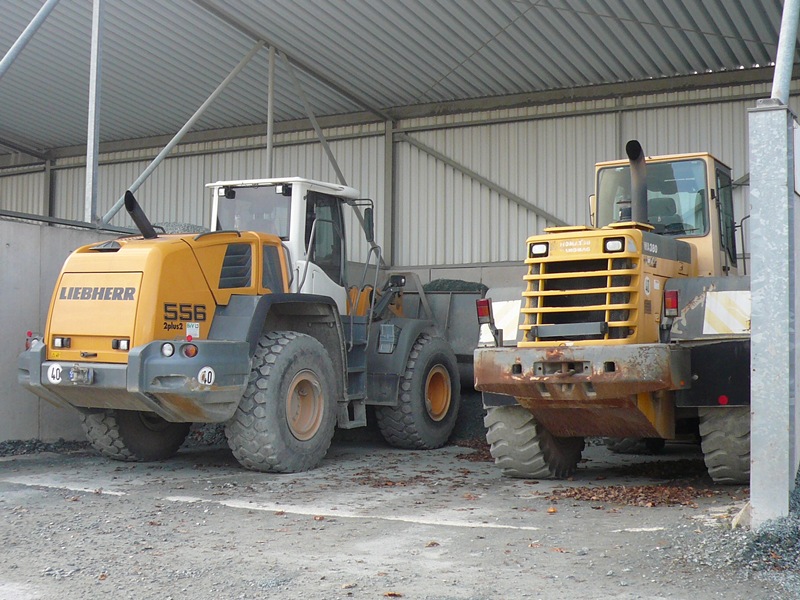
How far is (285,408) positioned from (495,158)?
10043mm

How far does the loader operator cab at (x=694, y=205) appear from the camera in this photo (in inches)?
350

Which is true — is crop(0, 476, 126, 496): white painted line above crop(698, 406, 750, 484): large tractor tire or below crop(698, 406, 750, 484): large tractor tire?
below

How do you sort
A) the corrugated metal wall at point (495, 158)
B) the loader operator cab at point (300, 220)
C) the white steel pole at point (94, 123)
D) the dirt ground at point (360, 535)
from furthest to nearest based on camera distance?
the corrugated metal wall at point (495, 158) < the white steel pole at point (94, 123) < the loader operator cab at point (300, 220) < the dirt ground at point (360, 535)

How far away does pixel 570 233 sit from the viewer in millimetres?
8078

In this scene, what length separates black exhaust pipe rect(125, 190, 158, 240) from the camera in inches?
356

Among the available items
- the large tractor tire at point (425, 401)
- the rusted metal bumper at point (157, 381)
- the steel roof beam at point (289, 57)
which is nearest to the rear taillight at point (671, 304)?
the rusted metal bumper at point (157, 381)

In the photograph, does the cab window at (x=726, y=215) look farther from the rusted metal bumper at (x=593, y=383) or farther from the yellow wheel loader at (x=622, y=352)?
the rusted metal bumper at (x=593, y=383)

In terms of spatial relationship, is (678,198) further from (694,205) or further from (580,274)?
(580,274)

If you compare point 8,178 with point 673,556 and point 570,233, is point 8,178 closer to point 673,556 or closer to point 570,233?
point 570,233

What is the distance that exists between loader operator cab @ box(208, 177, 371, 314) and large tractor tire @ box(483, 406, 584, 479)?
2.68 m

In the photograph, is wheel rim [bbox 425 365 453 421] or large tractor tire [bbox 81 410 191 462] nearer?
large tractor tire [bbox 81 410 191 462]

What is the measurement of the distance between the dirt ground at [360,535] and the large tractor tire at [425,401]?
1673mm

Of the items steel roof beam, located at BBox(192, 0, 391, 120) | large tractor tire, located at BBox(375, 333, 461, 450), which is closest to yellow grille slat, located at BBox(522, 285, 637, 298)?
large tractor tire, located at BBox(375, 333, 461, 450)

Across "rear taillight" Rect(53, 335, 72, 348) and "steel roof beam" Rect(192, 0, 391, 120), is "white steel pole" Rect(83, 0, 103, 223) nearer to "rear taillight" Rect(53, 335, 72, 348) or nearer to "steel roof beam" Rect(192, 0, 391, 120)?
"rear taillight" Rect(53, 335, 72, 348)
